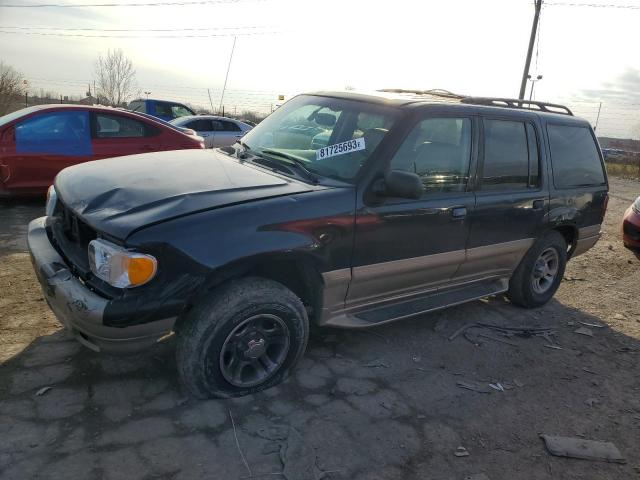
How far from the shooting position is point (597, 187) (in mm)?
5172

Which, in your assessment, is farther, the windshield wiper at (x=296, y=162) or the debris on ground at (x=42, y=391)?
the windshield wiper at (x=296, y=162)

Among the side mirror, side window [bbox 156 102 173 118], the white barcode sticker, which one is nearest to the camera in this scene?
the side mirror

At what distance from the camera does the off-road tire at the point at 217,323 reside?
9.36 feet

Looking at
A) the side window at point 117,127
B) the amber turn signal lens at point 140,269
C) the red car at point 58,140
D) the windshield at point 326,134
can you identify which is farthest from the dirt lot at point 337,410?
the side window at point 117,127

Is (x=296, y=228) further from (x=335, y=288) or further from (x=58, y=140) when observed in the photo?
(x=58, y=140)

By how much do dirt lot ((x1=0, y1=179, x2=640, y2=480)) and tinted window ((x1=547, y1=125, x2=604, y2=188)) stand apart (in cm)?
149

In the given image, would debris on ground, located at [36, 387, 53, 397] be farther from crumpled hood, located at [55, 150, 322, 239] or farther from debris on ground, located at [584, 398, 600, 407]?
debris on ground, located at [584, 398, 600, 407]

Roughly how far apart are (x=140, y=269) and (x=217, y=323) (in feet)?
1.74

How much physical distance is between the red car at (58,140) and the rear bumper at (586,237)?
19.0 feet

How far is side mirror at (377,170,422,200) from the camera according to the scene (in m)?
3.16

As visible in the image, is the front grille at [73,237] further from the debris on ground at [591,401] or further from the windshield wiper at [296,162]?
the debris on ground at [591,401]

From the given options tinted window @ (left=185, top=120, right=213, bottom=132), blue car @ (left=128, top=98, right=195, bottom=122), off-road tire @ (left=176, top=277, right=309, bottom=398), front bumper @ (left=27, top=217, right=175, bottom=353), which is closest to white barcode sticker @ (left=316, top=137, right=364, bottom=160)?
off-road tire @ (left=176, top=277, right=309, bottom=398)

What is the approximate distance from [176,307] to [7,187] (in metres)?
5.33

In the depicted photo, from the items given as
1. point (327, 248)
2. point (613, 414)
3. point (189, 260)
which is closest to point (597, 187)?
point (613, 414)
